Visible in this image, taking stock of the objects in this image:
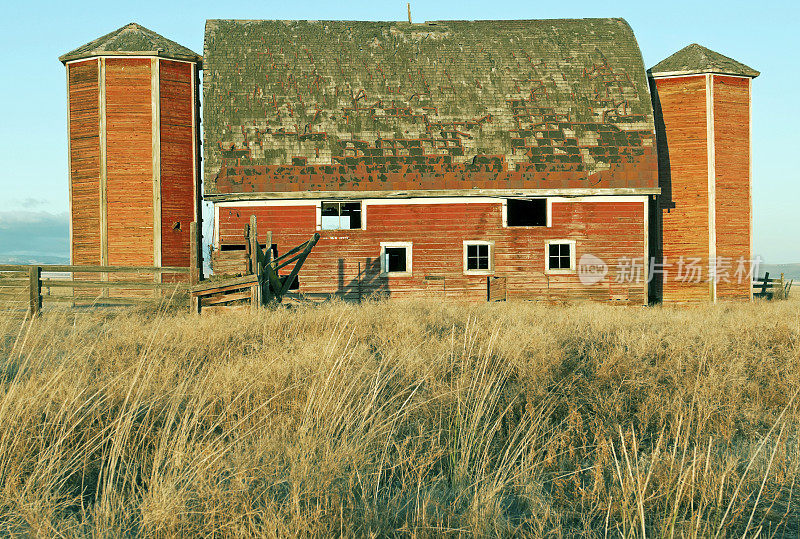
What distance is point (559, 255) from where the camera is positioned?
18656 millimetres

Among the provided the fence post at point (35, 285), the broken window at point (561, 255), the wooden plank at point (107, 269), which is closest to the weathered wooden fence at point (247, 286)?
the wooden plank at point (107, 269)

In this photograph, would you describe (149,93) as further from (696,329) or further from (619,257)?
(696,329)

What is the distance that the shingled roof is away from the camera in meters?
18.2

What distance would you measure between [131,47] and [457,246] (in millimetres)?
12295

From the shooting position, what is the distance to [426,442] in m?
4.37

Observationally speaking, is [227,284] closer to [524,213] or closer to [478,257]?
[478,257]

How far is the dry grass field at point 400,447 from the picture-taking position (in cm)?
309

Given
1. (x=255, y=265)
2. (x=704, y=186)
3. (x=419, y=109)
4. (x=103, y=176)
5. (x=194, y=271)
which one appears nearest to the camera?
(x=255, y=265)

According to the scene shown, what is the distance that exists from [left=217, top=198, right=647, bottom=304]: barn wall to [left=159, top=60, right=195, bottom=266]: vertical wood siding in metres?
3.43

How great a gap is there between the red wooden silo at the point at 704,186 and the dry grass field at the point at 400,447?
1460 centimetres

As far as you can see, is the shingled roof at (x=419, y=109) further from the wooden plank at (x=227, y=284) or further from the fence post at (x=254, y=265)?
the wooden plank at (x=227, y=284)

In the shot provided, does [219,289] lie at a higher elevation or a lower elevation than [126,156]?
lower

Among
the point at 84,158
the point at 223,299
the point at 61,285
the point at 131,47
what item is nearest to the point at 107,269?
the point at 61,285

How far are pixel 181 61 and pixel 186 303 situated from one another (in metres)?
11.3
